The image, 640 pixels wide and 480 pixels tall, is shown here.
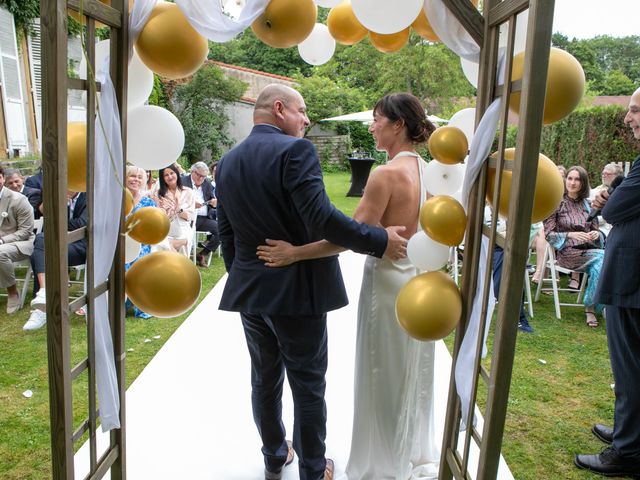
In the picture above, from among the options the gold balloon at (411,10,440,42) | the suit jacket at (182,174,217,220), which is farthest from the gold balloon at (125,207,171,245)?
the suit jacket at (182,174,217,220)

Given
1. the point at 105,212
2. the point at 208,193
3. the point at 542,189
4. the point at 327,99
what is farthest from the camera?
the point at 327,99

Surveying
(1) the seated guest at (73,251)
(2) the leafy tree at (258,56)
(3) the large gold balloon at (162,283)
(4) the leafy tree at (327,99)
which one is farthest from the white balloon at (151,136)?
(2) the leafy tree at (258,56)

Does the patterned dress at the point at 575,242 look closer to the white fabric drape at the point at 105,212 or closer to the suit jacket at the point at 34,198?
the white fabric drape at the point at 105,212

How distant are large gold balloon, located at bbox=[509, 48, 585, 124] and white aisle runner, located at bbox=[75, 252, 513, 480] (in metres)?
1.82

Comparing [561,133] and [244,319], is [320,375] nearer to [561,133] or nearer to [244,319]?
[244,319]

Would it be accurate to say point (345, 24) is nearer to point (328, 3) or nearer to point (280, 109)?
point (328, 3)

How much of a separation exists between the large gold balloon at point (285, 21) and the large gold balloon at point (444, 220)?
0.86 meters

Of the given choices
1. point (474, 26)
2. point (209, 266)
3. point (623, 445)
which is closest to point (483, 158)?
point (474, 26)

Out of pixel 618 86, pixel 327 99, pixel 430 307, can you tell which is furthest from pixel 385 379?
pixel 618 86

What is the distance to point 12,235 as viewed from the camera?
5137mm

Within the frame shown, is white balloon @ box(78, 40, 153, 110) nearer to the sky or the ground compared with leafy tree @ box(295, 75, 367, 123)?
nearer to the ground

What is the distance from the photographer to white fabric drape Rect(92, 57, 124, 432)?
6.01 feet

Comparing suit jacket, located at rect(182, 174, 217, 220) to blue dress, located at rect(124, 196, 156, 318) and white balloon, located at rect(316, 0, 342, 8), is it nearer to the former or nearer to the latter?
blue dress, located at rect(124, 196, 156, 318)

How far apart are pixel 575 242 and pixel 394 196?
362 centimetres
